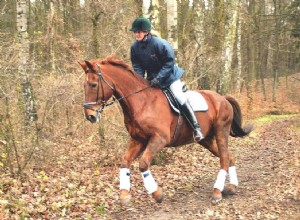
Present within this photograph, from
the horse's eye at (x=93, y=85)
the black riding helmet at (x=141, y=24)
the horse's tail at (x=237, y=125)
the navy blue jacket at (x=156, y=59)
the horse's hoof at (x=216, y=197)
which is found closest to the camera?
the horse's eye at (x=93, y=85)

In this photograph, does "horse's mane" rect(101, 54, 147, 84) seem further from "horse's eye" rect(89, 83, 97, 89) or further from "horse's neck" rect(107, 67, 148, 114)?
"horse's eye" rect(89, 83, 97, 89)

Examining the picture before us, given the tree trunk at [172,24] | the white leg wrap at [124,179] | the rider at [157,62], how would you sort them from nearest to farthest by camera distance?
the white leg wrap at [124,179] → the rider at [157,62] → the tree trunk at [172,24]

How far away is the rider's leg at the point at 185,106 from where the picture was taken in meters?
7.29

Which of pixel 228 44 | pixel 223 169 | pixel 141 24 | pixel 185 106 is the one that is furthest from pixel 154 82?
pixel 228 44

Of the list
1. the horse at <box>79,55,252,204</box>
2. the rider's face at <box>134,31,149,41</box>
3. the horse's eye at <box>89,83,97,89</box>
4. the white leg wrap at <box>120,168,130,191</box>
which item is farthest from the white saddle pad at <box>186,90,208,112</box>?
the horse's eye at <box>89,83,97,89</box>

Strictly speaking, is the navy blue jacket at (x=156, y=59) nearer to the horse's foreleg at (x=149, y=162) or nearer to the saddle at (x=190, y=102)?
Result: the saddle at (x=190, y=102)

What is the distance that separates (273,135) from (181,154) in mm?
6809

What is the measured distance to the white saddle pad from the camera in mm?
7801

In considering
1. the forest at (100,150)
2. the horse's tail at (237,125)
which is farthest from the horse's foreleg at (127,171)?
the horse's tail at (237,125)

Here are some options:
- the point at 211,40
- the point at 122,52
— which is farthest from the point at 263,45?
the point at 122,52

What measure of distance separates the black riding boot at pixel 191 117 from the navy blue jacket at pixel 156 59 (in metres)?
0.56

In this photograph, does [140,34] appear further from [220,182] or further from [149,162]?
[220,182]

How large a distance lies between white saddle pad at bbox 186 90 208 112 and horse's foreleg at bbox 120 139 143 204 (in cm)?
150

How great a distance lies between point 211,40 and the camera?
2114 cm
